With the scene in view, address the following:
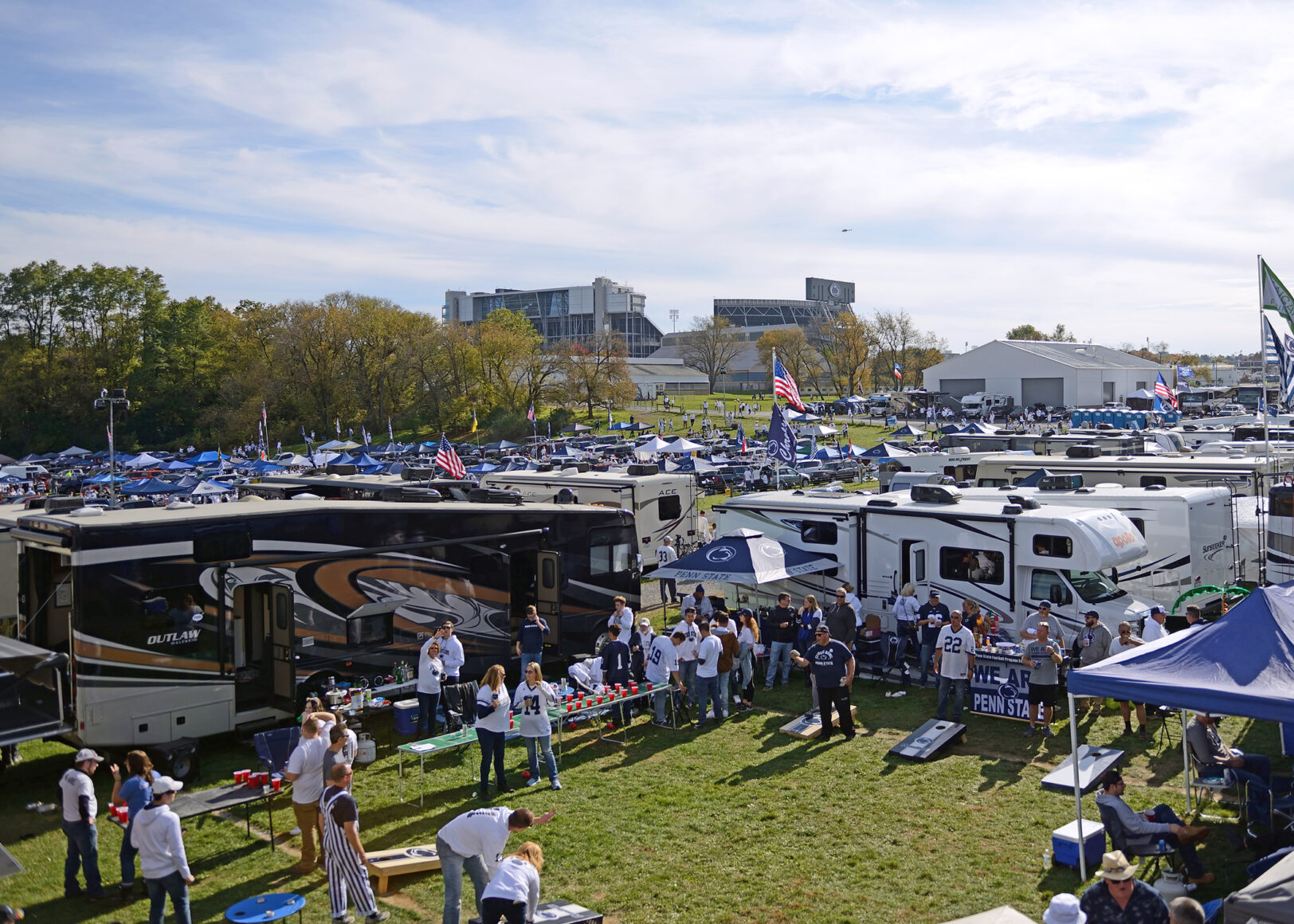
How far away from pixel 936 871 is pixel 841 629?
18.5 feet

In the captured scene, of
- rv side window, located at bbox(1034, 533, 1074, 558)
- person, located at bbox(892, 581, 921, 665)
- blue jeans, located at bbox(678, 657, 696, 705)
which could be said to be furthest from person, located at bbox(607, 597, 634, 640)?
rv side window, located at bbox(1034, 533, 1074, 558)

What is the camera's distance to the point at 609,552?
53.6 ft

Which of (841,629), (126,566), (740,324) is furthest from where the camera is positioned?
(740,324)

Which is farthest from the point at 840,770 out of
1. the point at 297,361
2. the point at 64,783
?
the point at 297,361

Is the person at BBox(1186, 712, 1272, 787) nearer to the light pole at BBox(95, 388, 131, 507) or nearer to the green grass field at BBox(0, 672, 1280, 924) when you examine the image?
the green grass field at BBox(0, 672, 1280, 924)

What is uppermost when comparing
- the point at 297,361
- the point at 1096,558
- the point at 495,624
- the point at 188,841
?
the point at 297,361

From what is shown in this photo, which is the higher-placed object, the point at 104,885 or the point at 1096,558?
the point at 1096,558

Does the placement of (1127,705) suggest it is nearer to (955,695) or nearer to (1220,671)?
(955,695)

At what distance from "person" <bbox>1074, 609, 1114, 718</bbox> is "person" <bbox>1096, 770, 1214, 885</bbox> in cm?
414

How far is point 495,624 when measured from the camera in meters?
14.4

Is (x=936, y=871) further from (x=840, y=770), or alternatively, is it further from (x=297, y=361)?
(x=297, y=361)

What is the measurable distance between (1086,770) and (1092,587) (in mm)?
5813

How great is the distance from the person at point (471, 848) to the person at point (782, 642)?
816cm

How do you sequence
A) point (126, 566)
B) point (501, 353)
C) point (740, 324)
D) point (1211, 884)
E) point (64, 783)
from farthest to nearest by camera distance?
point (740, 324)
point (501, 353)
point (126, 566)
point (64, 783)
point (1211, 884)
